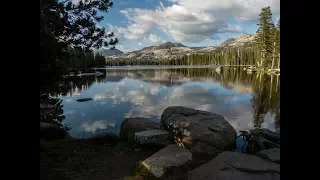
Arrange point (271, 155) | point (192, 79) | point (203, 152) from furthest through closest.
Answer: point (192, 79), point (203, 152), point (271, 155)

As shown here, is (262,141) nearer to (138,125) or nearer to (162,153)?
(162,153)

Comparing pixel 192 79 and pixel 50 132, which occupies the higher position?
pixel 192 79

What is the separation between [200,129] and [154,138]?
132 cm

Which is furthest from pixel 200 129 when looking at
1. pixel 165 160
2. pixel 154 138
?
pixel 165 160

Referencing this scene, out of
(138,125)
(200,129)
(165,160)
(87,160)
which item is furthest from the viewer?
(138,125)

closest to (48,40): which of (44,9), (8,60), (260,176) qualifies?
(44,9)

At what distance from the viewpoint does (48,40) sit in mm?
4449

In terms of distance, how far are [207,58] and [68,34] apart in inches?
4805

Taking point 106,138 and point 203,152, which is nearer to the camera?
point 203,152

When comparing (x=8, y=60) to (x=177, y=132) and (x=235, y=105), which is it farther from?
(x=235, y=105)

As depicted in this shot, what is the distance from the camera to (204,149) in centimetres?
644

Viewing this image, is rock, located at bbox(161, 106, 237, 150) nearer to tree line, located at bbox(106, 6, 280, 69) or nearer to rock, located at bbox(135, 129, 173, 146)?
rock, located at bbox(135, 129, 173, 146)

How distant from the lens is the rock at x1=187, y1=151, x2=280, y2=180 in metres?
4.65
